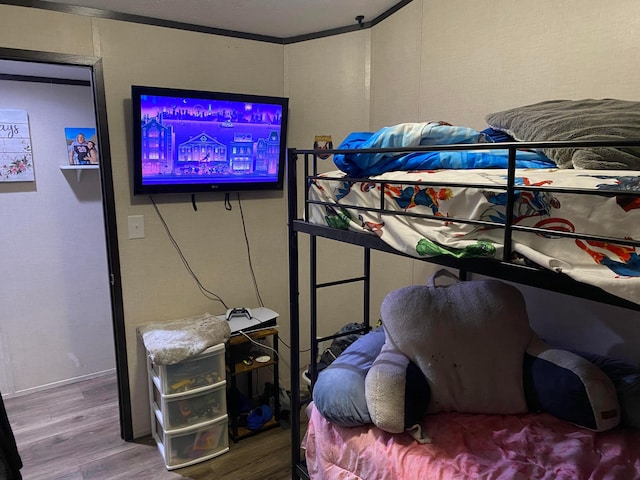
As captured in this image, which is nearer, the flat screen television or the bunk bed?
the bunk bed

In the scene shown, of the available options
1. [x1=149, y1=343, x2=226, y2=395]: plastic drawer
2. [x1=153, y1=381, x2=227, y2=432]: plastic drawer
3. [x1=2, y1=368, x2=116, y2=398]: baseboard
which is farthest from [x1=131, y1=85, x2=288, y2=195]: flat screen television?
[x1=2, y1=368, x2=116, y2=398]: baseboard

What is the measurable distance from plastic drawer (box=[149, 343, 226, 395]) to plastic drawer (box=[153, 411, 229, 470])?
0.23 meters

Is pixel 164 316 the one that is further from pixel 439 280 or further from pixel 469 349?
A: pixel 469 349

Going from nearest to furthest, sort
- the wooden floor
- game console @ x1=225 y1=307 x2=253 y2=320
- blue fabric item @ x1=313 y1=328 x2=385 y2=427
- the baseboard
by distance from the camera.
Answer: blue fabric item @ x1=313 y1=328 x2=385 y2=427 → the wooden floor → game console @ x1=225 y1=307 x2=253 y2=320 → the baseboard

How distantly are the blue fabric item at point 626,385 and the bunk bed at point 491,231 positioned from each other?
0.17ft

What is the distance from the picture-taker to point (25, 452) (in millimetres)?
2475

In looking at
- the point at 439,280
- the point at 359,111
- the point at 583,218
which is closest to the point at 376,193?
the point at 583,218

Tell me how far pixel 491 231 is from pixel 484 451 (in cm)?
78

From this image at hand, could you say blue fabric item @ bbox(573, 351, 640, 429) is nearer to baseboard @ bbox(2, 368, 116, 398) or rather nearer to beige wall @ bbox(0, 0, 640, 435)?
beige wall @ bbox(0, 0, 640, 435)

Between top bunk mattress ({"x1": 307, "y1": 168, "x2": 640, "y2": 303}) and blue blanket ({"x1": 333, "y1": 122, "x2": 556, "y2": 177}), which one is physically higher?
blue blanket ({"x1": 333, "y1": 122, "x2": 556, "y2": 177})

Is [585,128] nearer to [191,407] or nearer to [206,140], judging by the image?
[206,140]

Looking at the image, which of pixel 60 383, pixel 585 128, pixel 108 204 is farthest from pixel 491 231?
pixel 60 383

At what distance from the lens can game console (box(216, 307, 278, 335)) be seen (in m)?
2.63

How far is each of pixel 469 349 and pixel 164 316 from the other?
5.79ft
